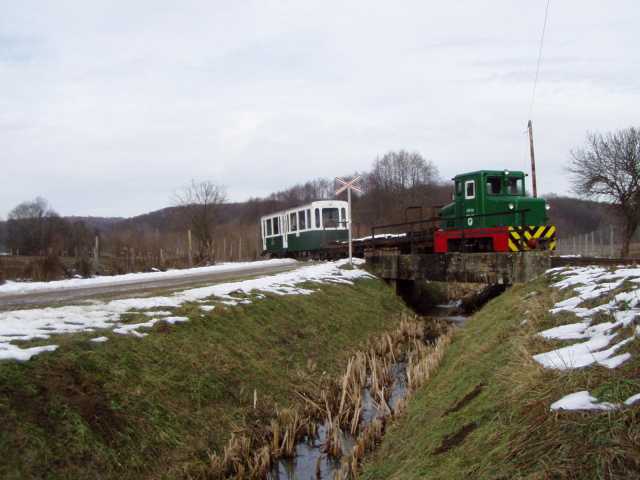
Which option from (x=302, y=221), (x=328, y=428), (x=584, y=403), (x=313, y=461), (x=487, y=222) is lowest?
(x=313, y=461)

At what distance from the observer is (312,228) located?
85.8ft

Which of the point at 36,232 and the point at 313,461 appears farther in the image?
the point at 36,232

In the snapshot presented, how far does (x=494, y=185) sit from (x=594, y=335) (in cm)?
1295

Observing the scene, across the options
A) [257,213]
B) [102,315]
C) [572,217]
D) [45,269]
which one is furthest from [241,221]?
[102,315]

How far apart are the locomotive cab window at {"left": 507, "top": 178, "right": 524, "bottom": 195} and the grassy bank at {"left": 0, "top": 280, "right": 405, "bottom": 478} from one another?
33.3ft

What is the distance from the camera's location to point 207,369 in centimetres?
716

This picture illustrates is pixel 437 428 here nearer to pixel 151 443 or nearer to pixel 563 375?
pixel 563 375

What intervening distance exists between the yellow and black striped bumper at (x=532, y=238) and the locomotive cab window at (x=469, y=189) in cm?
210

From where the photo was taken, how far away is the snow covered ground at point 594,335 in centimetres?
345

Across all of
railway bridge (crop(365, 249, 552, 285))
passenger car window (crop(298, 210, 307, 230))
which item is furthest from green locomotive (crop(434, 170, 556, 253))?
passenger car window (crop(298, 210, 307, 230))

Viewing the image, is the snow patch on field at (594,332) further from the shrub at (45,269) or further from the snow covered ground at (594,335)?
the shrub at (45,269)

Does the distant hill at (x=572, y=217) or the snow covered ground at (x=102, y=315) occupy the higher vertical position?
the distant hill at (x=572, y=217)

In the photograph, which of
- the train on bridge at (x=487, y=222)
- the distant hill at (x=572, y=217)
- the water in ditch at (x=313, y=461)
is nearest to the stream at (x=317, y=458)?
the water in ditch at (x=313, y=461)

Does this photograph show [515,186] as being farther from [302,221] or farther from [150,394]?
[150,394]
